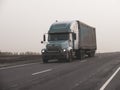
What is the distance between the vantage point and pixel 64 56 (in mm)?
29719

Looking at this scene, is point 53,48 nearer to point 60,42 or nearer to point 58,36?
point 60,42

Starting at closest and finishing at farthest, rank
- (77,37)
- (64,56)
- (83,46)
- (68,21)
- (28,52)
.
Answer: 1. (64,56)
2. (68,21)
3. (77,37)
4. (83,46)
5. (28,52)

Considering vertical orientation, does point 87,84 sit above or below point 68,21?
below

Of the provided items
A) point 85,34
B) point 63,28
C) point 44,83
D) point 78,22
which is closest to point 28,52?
point 85,34

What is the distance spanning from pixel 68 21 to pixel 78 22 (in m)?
2.95

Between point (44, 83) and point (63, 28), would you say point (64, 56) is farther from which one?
point (44, 83)

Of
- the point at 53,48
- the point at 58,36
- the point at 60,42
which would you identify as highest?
the point at 58,36

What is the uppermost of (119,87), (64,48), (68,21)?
(68,21)

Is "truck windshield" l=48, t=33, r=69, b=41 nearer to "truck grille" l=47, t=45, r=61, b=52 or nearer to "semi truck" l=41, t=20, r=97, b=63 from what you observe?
"semi truck" l=41, t=20, r=97, b=63

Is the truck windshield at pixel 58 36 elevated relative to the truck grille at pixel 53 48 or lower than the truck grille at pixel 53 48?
elevated

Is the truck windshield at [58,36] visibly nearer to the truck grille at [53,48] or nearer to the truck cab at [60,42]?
the truck cab at [60,42]

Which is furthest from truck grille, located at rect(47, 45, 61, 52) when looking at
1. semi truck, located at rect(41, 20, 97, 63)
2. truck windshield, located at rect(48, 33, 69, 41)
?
truck windshield, located at rect(48, 33, 69, 41)

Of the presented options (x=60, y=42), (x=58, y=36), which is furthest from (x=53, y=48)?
(x=58, y=36)

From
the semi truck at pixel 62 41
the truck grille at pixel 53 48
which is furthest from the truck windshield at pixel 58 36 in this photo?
the truck grille at pixel 53 48
